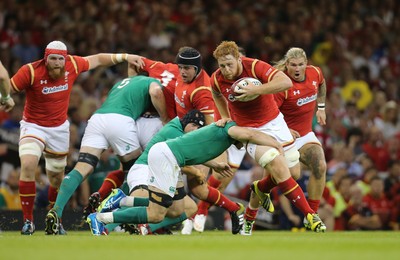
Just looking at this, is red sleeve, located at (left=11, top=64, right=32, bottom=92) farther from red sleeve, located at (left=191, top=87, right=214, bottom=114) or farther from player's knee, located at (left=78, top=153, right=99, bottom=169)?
red sleeve, located at (left=191, top=87, right=214, bottom=114)

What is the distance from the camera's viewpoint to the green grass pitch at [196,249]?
7.94 m

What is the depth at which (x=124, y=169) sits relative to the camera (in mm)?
13273

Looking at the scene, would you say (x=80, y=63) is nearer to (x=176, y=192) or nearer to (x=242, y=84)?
(x=176, y=192)

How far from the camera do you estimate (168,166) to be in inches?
433

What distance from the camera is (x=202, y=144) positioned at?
1095 cm

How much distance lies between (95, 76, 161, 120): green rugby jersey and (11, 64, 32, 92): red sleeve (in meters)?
1.24

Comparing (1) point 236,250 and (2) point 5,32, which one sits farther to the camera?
(2) point 5,32

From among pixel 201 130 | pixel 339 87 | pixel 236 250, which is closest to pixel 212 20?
pixel 339 87

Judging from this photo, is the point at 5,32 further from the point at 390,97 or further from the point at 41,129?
the point at 390,97

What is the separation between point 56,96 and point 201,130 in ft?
7.48

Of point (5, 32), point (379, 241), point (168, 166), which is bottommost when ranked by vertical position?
point (379, 241)

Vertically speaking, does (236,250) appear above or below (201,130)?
below

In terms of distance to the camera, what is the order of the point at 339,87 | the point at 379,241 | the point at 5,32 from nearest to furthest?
the point at 379,241 → the point at 5,32 → the point at 339,87

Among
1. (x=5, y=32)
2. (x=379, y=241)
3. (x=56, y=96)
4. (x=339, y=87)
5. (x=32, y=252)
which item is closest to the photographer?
(x=32, y=252)
